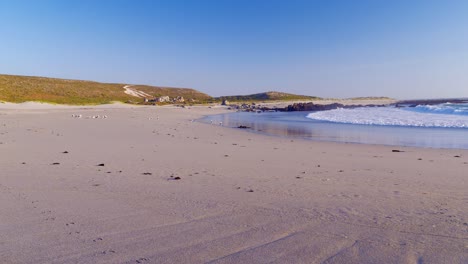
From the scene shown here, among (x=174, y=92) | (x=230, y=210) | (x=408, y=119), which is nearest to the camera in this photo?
(x=230, y=210)

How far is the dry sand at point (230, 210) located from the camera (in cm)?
321

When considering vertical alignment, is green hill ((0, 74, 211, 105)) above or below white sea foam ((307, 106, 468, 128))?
above

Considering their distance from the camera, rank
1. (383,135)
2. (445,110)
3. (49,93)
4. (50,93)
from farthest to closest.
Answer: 1. (50,93)
2. (49,93)
3. (445,110)
4. (383,135)

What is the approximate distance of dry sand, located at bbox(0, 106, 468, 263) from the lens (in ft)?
10.5

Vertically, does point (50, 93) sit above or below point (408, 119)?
above

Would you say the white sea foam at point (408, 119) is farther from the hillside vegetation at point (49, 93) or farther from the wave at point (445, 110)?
the hillside vegetation at point (49, 93)

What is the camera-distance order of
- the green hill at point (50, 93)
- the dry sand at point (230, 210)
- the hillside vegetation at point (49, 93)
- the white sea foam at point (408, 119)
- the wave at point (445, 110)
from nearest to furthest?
the dry sand at point (230, 210)
the white sea foam at point (408, 119)
the wave at point (445, 110)
the hillside vegetation at point (49, 93)
the green hill at point (50, 93)

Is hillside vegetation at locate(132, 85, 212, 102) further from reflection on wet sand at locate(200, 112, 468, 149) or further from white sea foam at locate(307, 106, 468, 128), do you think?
reflection on wet sand at locate(200, 112, 468, 149)

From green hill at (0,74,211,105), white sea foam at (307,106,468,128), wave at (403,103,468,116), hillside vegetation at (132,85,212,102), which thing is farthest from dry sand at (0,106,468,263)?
hillside vegetation at (132,85,212,102)

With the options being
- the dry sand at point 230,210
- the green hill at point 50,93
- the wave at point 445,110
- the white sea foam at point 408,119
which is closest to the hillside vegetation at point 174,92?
the green hill at point 50,93

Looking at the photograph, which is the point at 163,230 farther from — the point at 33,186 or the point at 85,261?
the point at 33,186

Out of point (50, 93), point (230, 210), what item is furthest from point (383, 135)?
point (50, 93)

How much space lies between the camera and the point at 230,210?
14.4 feet

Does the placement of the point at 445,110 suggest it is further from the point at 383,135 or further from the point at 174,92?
the point at 174,92
